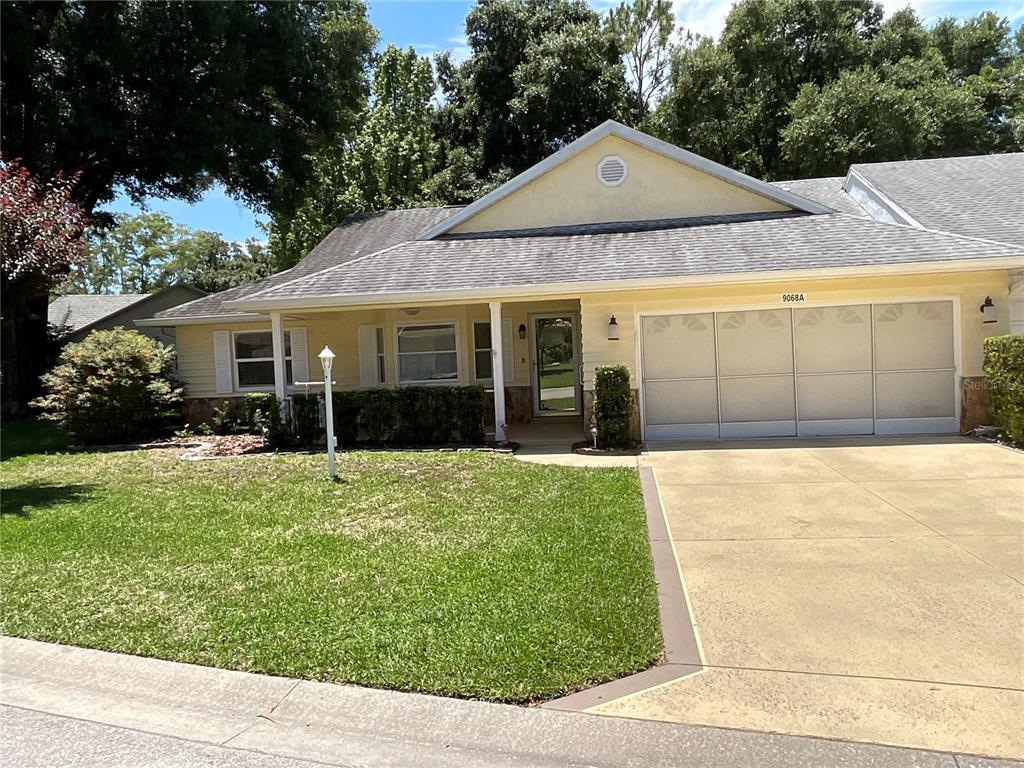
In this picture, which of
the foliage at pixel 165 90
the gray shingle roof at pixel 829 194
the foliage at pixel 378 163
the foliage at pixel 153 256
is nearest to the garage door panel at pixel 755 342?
the gray shingle roof at pixel 829 194

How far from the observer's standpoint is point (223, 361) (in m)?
15.9

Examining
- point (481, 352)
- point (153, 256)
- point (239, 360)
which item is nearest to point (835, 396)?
point (481, 352)

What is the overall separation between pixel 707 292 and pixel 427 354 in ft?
20.9

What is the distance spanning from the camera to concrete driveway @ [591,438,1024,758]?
3264mm

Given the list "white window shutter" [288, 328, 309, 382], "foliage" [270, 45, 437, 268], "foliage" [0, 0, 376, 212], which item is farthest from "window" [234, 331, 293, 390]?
"foliage" [270, 45, 437, 268]

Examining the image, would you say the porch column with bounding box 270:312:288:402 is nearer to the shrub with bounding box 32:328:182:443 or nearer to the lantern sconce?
the shrub with bounding box 32:328:182:443

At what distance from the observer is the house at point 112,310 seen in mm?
25469

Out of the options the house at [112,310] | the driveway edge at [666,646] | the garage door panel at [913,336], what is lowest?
the driveway edge at [666,646]

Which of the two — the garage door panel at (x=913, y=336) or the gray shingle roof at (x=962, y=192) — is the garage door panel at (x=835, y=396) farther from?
the gray shingle roof at (x=962, y=192)

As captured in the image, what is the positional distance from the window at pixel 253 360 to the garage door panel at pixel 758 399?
1020 cm

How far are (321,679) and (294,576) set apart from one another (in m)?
1.66

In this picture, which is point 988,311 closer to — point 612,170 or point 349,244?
point 612,170

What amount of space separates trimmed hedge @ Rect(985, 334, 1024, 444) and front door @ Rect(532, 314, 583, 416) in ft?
25.3

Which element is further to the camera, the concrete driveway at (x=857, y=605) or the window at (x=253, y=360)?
the window at (x=253, y=360)
